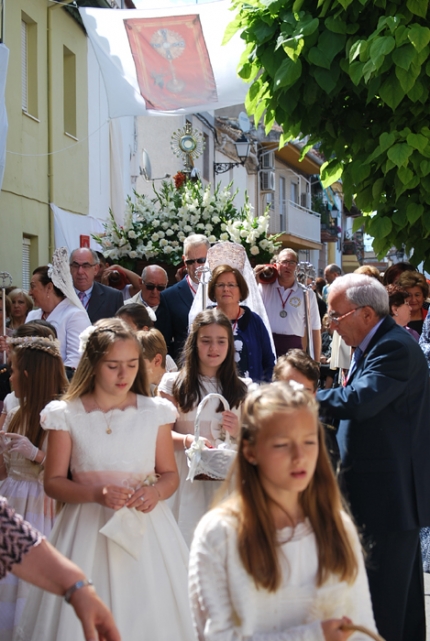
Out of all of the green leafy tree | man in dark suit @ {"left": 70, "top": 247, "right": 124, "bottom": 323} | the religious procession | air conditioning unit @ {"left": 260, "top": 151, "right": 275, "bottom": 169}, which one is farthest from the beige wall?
air conditioning unit @ {"left": 260, "top": 151, "right": 275, "bottom": 169}

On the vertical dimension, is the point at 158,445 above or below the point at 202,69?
below

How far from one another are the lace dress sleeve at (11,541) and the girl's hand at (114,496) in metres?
1.11

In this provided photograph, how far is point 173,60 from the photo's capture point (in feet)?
30.0

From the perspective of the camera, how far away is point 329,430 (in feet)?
15.3

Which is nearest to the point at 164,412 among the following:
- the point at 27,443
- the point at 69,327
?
the point at 27,443

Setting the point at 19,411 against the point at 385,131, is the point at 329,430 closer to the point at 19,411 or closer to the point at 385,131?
the point at 19,411

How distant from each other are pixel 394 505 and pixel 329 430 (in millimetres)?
552

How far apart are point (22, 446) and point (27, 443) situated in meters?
0.03

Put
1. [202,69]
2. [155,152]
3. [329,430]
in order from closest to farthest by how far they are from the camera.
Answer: [329,430], [202,69], [155,152]

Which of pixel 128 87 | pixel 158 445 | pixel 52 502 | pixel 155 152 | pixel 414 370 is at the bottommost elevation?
pixel 52 502

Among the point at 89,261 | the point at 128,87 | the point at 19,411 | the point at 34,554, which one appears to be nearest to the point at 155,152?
the point at 128,87

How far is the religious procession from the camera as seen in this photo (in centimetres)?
255

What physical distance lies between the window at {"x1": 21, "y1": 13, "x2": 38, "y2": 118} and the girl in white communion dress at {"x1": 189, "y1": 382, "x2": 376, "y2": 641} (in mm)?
12718

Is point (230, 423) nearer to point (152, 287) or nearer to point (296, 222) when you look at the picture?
point (152, 287)
